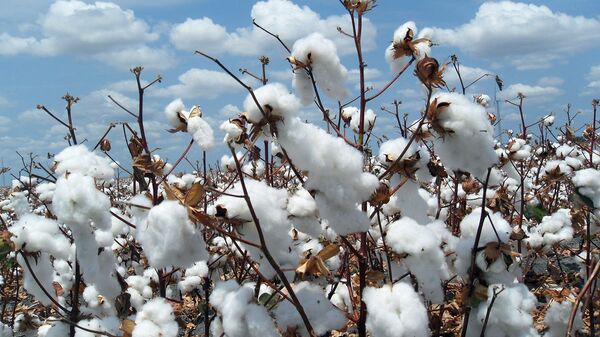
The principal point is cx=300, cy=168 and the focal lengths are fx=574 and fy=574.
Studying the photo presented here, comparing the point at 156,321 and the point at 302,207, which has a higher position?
the point at 302,207

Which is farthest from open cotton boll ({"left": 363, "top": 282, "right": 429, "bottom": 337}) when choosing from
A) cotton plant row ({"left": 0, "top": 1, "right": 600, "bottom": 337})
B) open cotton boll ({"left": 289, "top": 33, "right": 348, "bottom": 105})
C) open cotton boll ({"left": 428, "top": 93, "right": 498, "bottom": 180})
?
open cotton boll ({"left": 289, "top": 33, "right": 348, "bottom": 105})

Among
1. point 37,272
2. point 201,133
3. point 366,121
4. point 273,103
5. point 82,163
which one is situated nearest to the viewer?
point 273,103

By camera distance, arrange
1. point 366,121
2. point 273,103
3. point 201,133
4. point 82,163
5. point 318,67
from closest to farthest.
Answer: point 273,103 → point 82,163 → point 318,67 → point 201,133 → point 366,121

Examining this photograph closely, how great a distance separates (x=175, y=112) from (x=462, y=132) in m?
1.41

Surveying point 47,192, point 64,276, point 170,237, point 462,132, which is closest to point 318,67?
point 462,132

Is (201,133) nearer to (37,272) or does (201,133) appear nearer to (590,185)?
(37,272)

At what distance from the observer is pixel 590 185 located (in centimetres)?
214

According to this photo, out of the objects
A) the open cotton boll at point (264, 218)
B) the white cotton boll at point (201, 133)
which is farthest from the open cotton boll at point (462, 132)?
the white cotton boll at point (201, 133)

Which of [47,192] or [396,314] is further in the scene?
[47,192]

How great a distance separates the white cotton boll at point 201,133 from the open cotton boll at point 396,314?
1.15m

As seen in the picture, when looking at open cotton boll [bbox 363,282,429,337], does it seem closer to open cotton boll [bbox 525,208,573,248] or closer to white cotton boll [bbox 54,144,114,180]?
white cotton boll [bbox 54,144,114,180]

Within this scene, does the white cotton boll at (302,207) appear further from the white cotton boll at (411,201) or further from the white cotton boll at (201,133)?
the white cotton boll at (201,133)

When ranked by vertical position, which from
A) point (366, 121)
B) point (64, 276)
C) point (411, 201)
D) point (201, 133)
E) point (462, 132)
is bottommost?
point (462, 132)

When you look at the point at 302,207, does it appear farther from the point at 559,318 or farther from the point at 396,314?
the point at 559,318
